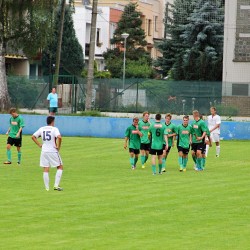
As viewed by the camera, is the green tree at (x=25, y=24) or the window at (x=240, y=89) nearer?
the green tree at (x=25, y=24)

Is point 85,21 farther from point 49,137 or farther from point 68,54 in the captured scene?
point 49,137

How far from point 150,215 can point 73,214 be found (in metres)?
1.45

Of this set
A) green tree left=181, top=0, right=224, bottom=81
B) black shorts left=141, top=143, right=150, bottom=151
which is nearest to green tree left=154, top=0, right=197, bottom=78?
green tree left=181, top=0, right=224, bottom=81

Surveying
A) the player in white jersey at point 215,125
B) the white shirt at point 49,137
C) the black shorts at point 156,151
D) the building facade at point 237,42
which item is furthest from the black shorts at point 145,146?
the building facade at point 237,42

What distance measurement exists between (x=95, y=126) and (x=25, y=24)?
10.9 metres

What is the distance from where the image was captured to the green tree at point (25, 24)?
55.4 meters

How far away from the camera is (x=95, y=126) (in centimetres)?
4759

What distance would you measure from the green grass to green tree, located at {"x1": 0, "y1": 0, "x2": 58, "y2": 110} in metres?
23.5

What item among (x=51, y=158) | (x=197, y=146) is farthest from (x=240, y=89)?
(x=51, y=158)

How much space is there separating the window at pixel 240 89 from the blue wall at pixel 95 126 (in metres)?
8.81

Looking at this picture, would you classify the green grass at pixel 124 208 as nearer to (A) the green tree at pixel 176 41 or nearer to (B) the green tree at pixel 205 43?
(B) the green tree at pixel 205 43

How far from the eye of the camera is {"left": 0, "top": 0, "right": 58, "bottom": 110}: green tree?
5544 centimetres

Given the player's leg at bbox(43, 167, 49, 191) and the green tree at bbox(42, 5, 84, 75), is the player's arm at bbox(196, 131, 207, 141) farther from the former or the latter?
the green tree at bbox(42, 5, 84, 75)

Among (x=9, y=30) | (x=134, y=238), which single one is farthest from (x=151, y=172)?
(x=9, y=30)
